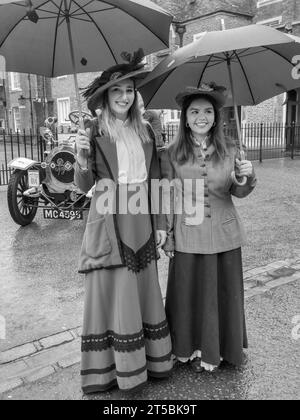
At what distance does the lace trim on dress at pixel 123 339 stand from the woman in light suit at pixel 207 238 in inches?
7.9

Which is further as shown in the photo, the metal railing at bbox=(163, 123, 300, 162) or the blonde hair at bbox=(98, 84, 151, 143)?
the metal railing at bbox=(163, 123, 300, 162)

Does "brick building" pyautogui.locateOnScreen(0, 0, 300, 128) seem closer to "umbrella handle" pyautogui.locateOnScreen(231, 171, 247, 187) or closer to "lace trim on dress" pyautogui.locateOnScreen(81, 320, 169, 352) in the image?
"umbrella handle" pyautogui.locateOnScreen(231, 171, 247, 187)

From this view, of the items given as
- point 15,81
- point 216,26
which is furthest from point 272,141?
point 15,81

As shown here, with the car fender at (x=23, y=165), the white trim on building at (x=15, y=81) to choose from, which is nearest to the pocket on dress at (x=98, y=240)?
the car fender at (x=23, y=165)

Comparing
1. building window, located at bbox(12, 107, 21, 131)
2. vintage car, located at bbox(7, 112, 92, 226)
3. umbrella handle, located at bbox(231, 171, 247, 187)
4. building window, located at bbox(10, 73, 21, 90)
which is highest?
building window, located at bbox(10, 73, 21, 90)

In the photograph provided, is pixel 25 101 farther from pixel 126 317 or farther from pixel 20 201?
pixel 126 317

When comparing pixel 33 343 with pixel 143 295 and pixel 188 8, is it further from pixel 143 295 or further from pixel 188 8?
pixel 188 8

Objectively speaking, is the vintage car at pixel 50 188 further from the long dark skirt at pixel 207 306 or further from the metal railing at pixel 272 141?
the metal railing at pixel 272 141

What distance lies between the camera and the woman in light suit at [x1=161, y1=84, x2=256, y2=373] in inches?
108

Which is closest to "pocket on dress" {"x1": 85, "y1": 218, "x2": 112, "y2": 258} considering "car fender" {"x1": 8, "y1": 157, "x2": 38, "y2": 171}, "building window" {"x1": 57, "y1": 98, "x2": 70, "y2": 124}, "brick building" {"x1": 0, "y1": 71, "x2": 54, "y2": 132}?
"car fender" {"x1": 8, "y1": 157, "x2": 38, "y2": 171}

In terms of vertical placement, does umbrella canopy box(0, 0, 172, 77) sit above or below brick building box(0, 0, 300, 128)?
below

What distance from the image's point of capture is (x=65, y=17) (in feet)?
8.91

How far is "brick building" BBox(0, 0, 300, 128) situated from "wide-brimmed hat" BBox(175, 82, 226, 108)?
1338 cm

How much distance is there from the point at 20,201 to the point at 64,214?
95 cm
